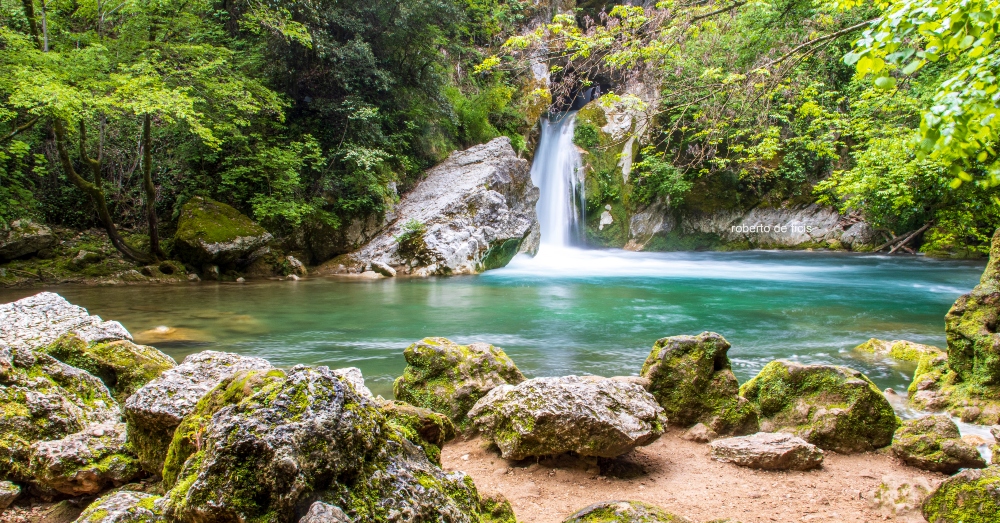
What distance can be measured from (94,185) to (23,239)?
2.28 meters

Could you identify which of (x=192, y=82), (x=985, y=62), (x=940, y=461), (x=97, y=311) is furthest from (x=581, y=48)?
(x=192, y=82)

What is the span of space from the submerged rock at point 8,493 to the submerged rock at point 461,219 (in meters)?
14.4

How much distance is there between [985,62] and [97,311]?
490 inches

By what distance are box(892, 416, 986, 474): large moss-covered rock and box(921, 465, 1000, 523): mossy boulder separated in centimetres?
103

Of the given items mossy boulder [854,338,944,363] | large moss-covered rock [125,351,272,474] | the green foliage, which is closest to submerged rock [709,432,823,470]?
the green foliage

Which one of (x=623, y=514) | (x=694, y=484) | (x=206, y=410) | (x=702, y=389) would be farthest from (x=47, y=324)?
(x=702, y=389)

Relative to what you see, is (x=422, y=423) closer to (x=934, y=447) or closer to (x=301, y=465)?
(x=301, y=465)

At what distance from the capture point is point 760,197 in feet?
80.2

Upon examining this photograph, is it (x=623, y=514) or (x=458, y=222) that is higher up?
(x=458, y=222)

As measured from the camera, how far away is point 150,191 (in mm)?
13867

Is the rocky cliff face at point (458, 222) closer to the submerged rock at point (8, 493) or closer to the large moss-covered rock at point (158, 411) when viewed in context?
the large moss-covered rock at point (158, 411)

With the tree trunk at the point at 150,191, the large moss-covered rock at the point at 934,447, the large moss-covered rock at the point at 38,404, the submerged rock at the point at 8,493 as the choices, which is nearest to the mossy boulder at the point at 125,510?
the submerged rock at the point at 8,493

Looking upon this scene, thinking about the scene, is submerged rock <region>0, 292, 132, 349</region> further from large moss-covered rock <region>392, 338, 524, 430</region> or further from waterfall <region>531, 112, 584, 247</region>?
waterfall <region>531, 112, 584, 247</region>

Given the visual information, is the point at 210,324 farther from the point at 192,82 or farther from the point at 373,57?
the point at 373,57
